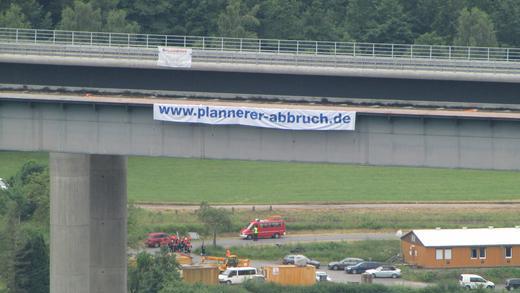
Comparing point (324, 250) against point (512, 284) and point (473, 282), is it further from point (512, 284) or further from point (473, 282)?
point (512, 284)

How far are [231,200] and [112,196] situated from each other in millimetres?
31530

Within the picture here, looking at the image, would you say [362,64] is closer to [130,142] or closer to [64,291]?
[130,142]

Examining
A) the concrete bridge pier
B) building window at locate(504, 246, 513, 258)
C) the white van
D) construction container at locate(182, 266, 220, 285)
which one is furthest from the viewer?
building window at locate(504, 246, 513, 258)

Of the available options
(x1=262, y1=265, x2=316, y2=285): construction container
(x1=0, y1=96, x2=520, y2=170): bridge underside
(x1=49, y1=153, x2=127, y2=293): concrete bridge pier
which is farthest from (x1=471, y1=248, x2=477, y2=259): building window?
(x1=0, y1=96, x2=520, y2=170): bridge underside

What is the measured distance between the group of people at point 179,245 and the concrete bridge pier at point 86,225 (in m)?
17.1

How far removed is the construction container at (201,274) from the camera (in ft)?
258

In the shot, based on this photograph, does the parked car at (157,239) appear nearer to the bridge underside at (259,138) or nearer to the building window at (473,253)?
the building window at (473,253)

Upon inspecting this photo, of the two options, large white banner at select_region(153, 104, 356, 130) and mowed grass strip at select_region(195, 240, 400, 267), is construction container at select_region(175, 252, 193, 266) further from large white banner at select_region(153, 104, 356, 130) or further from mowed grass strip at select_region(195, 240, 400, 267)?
large white banner at select_region(153, 104, 356, 130)

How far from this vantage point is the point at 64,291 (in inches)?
2660

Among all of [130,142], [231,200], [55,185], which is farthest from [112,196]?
[231,200]

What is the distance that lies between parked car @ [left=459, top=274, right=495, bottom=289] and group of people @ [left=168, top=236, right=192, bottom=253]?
15.3 metres

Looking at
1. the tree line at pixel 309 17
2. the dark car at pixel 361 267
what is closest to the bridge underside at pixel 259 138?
the dark car at pixel 361 267

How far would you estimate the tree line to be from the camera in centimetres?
12062

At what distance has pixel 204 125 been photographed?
62125 mm
